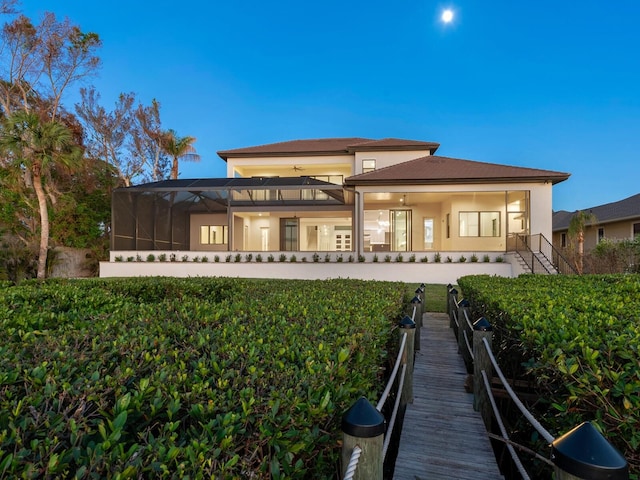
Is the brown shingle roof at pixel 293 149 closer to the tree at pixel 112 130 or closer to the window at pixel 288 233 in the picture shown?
the window at pixel 288 233

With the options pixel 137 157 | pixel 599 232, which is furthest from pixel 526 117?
pixel 137 157

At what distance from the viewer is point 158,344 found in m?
2.13

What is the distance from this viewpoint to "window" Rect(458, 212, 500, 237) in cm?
1816

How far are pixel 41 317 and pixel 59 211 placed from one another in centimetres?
2035

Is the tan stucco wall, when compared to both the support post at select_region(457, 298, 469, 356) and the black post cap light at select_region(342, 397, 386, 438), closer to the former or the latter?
the support post at select_region(457, 298, 469, 356)

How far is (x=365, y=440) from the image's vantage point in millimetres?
1251

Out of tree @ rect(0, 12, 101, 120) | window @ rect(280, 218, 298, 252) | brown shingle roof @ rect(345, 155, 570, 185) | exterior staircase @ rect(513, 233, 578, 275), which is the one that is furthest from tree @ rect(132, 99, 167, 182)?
exterior staircase @ rect(513, 233, 578, 275)

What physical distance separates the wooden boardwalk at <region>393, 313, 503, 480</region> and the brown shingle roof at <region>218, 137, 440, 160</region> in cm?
1809

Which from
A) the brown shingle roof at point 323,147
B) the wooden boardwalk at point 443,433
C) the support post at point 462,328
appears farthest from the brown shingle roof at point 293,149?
the wooden boardwalk at point 443,433

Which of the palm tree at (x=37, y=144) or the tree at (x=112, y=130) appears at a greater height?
the tree at (x=112, y=130)

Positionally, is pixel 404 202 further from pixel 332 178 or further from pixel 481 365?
pixel 481 365

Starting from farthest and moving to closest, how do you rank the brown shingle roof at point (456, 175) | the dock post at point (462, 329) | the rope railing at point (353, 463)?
the brown shingle roof at point (456, 175) → the dock post at point (462, 329) → the rope railing at point (353, 463)

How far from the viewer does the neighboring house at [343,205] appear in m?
15.6

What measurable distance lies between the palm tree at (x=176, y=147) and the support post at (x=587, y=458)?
29.8m
